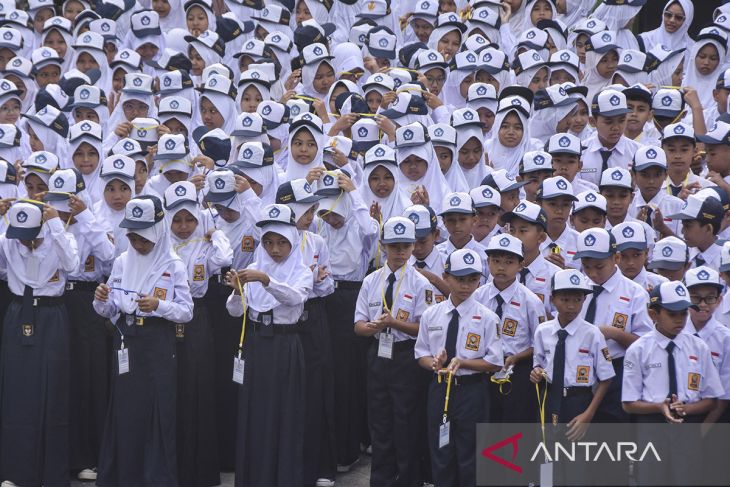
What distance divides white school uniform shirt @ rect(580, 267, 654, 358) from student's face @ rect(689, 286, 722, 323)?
1.42 feet

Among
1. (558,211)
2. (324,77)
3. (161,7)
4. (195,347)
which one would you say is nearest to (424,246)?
(558,211)

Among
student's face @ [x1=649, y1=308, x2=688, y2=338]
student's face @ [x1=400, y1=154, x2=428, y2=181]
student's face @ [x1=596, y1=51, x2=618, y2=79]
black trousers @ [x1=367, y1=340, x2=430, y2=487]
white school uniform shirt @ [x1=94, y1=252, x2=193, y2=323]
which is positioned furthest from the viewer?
student's face @ [x1=596, y1=51, x2=618, y2=79]

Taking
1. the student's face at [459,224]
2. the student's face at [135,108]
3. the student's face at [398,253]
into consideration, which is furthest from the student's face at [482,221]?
the student's face at [135,108]

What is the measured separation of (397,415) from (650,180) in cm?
329

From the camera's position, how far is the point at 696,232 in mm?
10344

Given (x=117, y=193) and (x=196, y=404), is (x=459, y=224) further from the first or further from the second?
(x=117, y=193)

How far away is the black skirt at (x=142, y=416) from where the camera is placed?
10.4 metres

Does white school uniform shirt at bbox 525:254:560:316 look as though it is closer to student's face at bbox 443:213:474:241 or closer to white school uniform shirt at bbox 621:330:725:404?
student's face at bbox 443:213:474:241

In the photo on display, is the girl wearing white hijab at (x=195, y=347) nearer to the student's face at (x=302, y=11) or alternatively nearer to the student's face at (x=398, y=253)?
the student's face at (x=398, y=253)

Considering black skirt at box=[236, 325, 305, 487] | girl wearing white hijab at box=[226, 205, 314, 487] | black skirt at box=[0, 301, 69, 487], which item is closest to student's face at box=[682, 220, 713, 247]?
girl wearing white hijab at box=[226, 205, 314, 487]

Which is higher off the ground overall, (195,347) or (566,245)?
(566,245)

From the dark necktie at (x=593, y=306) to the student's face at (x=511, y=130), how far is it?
358 cm

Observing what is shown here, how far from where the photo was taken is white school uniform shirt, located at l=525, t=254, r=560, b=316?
1027cm

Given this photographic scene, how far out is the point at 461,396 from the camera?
9680mm
